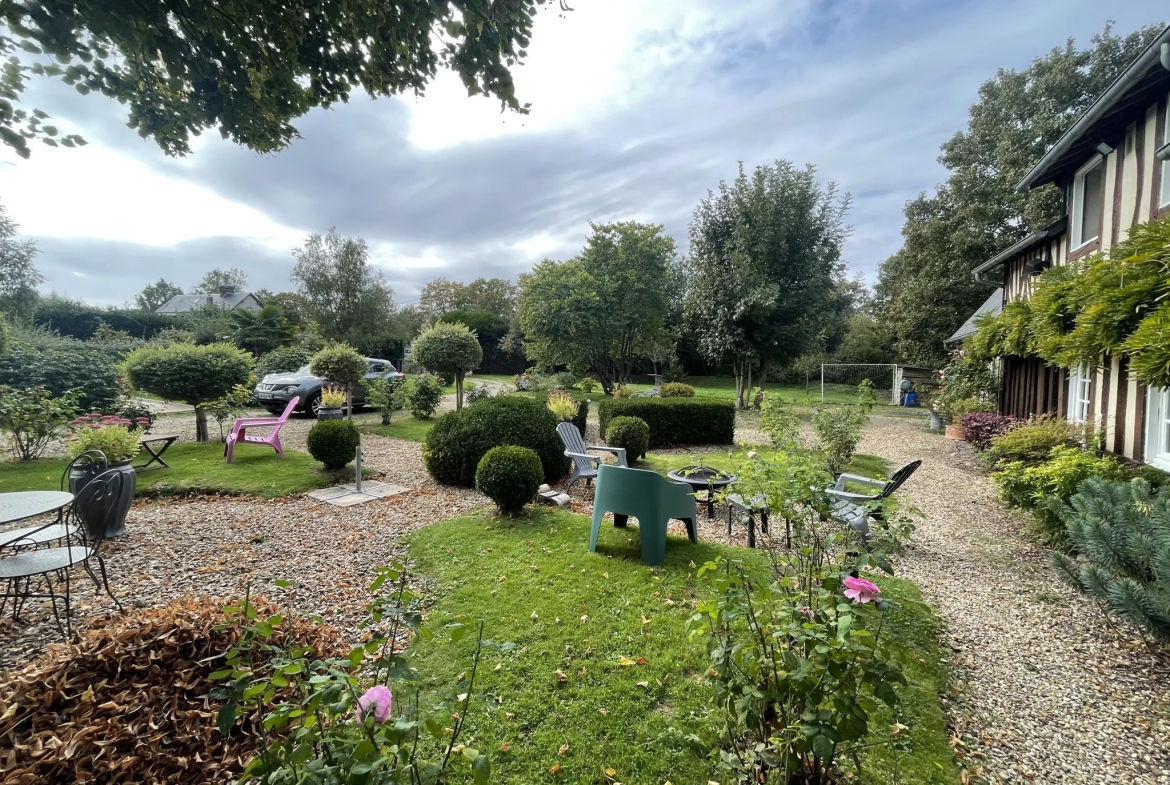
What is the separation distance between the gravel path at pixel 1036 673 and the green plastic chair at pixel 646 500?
2.00 metres

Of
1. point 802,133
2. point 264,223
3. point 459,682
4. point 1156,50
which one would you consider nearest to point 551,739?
point 459,682

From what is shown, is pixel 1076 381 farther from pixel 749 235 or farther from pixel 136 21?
pixel 136 21

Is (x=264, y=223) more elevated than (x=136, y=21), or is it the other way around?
(x=136, y=21)

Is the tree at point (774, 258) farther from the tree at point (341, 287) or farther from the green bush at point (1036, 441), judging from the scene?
the tree at point (341, 287)

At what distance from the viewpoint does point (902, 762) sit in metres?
1.99

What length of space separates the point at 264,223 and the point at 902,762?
403cm

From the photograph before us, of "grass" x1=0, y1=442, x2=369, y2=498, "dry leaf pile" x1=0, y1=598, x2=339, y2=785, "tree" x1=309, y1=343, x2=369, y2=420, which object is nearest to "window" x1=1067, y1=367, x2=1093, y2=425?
"dry leaf pile" x1=0, y1=598, x2=339, y2=785

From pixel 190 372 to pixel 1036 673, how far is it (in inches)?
455

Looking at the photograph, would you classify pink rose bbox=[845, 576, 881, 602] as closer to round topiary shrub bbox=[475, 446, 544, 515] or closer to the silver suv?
round topiary shrub bbox=[475, 446, 544, 515]

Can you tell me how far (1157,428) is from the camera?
5.23m

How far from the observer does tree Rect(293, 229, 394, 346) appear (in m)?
22.3

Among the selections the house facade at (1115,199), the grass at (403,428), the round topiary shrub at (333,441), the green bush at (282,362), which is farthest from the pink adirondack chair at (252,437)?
the house facade at (1115,199)

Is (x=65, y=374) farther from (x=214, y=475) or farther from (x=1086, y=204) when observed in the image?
(x=1086, y=204)

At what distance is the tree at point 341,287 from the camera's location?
878 inches
